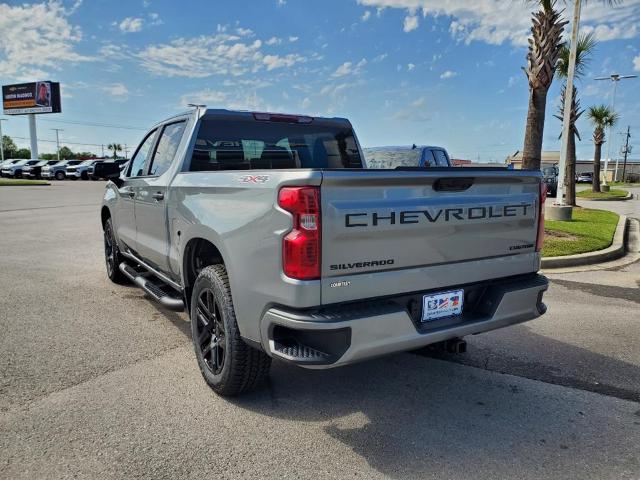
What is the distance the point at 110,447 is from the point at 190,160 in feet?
7.52

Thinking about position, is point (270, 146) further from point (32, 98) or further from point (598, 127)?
point (32, 98)

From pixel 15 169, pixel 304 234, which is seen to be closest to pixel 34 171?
pixel 15 169

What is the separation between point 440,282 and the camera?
312cm

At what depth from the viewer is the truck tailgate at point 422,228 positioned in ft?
8.80

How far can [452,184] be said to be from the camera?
3084mm

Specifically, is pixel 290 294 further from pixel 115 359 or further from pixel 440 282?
pixel 115 359

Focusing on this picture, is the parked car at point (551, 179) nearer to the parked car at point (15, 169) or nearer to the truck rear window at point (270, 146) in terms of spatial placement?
the truck rear window at point (270, 146)

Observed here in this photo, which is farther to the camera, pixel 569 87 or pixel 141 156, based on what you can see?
pixel 569 87

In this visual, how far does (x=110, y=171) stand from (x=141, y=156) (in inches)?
26.2

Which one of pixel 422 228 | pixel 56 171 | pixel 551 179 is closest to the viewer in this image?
pixel 422 228

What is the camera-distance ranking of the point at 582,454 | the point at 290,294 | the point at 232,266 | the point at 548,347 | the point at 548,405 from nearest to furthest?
the point at 290,294
the point at 582,454
the point at 232,266
the point at 548,405
the point at 548,347

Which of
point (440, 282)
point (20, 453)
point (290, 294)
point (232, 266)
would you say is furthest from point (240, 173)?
point (20, 453)

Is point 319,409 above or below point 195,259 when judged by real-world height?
below

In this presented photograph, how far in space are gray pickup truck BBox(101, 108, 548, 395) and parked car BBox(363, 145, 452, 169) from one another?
8534 mm
